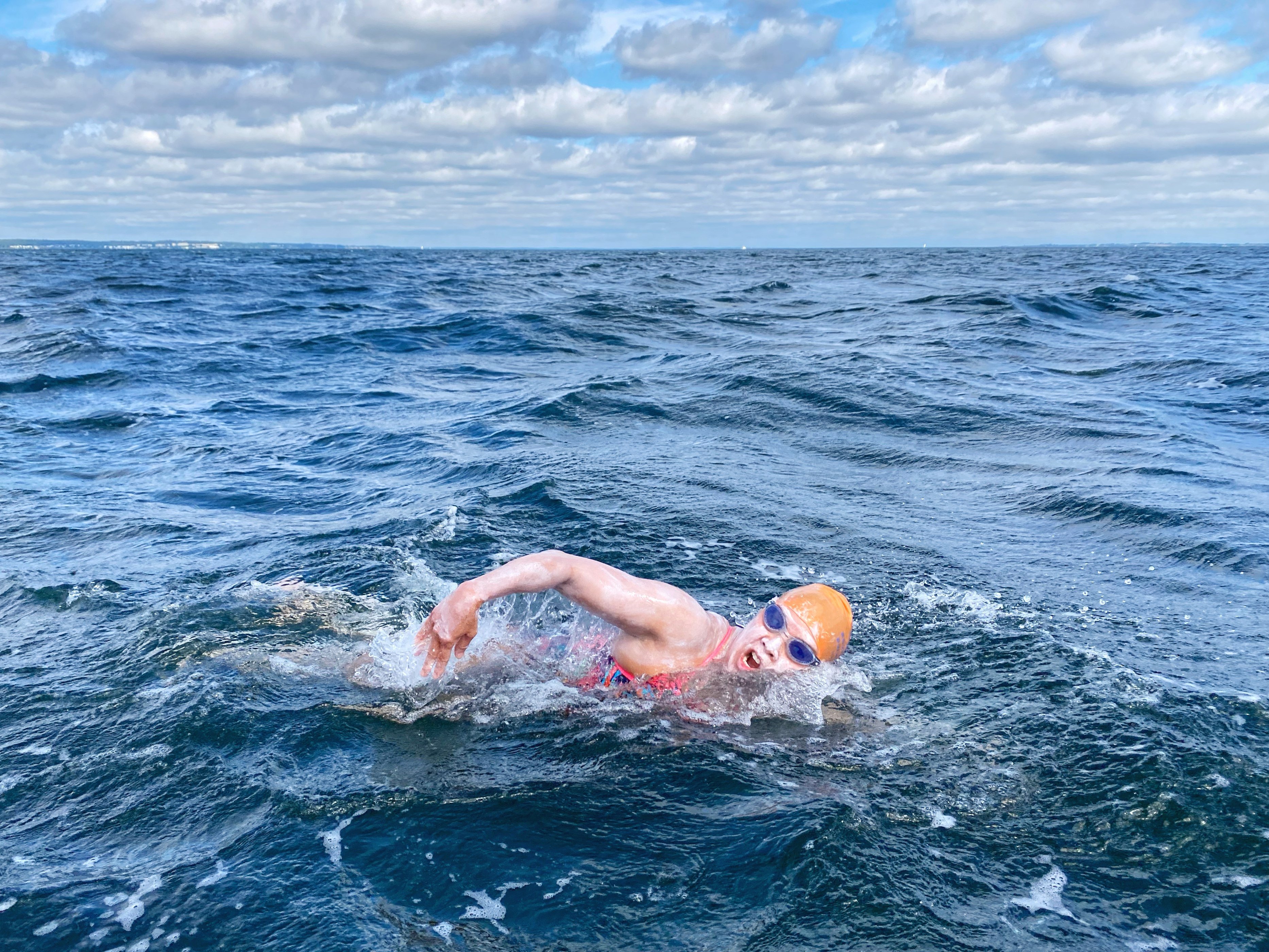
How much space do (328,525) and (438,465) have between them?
230cm

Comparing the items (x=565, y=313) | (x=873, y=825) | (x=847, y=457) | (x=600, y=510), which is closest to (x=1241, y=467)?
(x=847, y=457)

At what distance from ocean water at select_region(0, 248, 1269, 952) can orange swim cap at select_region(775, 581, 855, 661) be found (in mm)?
202

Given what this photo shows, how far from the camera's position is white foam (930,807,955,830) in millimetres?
4176

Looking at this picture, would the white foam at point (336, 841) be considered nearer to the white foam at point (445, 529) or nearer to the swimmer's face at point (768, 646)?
the swimmer's face at point (768, 646)

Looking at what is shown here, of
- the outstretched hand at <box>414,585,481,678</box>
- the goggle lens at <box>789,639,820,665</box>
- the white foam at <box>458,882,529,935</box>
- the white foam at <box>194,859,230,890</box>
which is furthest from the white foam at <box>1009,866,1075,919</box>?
the white foam at <box>194,859,230,890</box>

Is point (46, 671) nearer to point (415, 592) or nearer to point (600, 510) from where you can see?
point (415, 592)

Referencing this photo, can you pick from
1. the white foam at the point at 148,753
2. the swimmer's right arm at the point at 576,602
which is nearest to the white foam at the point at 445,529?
the swimmer's right arm at the point at 576,602

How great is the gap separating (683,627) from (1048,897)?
218 centimetres

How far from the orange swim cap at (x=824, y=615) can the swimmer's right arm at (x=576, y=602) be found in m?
0.54

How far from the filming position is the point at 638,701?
5352 mm

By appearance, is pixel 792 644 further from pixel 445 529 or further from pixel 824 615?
pixel 445 529

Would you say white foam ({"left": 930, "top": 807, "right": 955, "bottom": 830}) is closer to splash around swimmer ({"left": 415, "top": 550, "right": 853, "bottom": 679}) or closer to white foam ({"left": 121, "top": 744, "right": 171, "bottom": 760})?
splash around swimmer ({"left": 415, "top": 550, "right": 853, "bottom": 679})

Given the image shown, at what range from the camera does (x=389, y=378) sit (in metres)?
17.6

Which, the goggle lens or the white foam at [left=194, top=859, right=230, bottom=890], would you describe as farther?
the goggle lens
